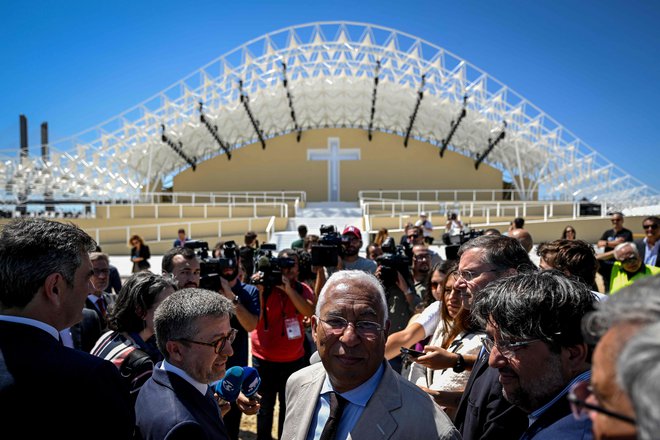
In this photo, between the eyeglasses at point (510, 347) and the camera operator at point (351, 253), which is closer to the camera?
the eyeglasses at point (510, 347)

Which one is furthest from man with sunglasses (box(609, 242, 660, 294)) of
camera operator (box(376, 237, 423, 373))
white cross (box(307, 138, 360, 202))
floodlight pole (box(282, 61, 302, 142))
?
white cross (box(307, 138, 360, 202))

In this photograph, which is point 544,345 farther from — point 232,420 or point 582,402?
point 232,420

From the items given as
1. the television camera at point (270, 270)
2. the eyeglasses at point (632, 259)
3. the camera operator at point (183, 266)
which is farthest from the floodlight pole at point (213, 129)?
the eyeglasses at point (632, 259)

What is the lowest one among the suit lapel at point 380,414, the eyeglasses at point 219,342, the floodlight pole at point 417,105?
the suit lapel at point 380,414

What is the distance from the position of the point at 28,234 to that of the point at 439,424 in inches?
69.3

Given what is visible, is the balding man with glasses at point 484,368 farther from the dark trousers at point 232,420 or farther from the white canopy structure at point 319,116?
the white canopy structure at point 319,116

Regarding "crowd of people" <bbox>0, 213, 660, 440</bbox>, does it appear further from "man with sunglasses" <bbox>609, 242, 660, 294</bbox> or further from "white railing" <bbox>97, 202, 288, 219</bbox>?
"white railing" <bbox>97, 202, 288, 219</bbox>

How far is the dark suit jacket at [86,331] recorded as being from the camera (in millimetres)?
3699

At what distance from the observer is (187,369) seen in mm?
2111

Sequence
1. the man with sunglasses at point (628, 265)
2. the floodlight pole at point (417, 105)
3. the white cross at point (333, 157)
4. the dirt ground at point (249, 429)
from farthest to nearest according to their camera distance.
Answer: the white cross at point (333, 157), the floodlight pole at point (417, 105), the man with sunglasses at point (628, 265), the dirt ground at point (249, 429)

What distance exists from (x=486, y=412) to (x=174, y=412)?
53.3 inches

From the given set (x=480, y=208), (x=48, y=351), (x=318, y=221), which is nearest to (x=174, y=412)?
(x=48, y=351)

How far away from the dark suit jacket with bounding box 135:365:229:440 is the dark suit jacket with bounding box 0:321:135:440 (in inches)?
5.8

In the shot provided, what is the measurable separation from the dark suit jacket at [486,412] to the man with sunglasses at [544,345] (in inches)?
12.0
